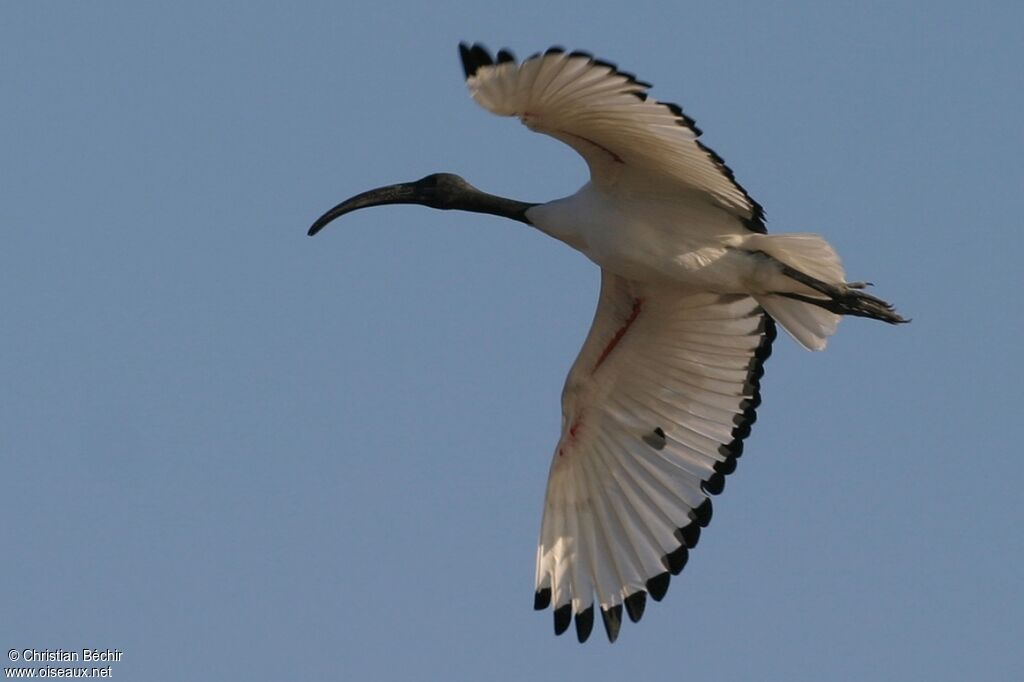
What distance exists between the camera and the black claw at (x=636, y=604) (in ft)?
40.8

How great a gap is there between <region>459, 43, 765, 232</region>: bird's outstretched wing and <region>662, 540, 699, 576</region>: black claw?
230 centimetres

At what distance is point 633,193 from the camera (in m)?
11.2

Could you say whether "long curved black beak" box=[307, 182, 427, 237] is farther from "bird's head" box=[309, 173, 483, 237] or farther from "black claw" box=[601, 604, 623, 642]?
"black claw" box=[601, 604, 623, 642]

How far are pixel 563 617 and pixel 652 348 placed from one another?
69.0 inches

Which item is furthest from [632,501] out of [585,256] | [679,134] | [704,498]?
[679,134]

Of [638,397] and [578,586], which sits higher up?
[638,397]

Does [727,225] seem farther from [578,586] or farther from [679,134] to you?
[578,586]

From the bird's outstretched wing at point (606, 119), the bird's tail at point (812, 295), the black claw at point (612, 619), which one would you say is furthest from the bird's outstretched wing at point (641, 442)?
the bird's outstretched wing at point (606, 119)

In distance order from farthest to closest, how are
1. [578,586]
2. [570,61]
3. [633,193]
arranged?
[578,586]
[633,193]
[570,61]

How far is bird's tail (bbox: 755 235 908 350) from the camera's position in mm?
11328

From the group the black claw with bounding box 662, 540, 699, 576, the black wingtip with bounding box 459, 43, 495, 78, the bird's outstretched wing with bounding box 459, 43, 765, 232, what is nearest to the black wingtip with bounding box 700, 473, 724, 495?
the black claw with bounding box 662, 540, 699, 576

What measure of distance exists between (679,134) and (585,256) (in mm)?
1474

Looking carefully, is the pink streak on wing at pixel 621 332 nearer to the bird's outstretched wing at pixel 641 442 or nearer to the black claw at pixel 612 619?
the bird's outstretched wing at pixel 641 442

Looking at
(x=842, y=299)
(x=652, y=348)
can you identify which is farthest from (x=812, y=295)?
(x=652, y=348)
